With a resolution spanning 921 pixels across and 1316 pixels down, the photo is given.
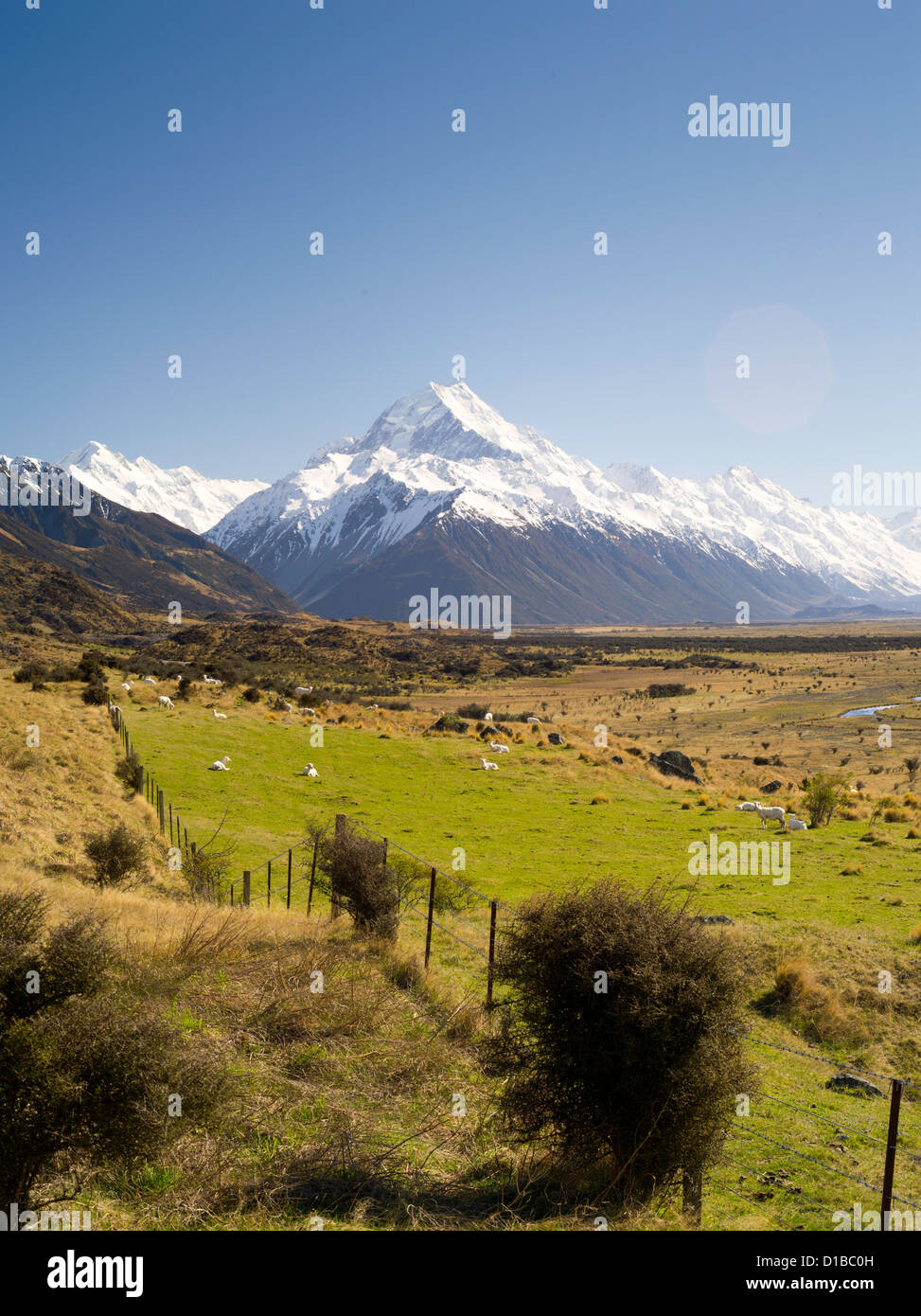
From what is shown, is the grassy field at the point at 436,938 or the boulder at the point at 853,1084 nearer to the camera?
the grassy field at the point at 436,938

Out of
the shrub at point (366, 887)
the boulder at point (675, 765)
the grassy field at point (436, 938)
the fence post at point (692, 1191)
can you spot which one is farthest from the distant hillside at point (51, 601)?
the fence post at point (692, 1191)

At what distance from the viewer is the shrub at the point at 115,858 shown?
1817cm

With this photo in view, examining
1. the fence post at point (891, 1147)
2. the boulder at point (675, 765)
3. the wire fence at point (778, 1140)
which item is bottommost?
the boulder at point (675, 765)

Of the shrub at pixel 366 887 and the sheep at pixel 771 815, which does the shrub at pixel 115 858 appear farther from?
the sheep at pixel 771 815

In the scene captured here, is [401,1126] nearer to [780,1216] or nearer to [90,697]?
[780,1216]

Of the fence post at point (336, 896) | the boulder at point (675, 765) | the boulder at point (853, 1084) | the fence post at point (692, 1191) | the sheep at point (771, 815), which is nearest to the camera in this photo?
the fence post at point (692, 1191)

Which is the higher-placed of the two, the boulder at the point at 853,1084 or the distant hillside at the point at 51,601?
the distant hillside at the point at 51,601

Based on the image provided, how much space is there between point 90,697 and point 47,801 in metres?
20.3

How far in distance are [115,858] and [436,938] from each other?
765 cm

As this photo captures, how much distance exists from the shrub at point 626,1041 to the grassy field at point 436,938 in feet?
2.17

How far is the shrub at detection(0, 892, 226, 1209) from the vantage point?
19.5 ft

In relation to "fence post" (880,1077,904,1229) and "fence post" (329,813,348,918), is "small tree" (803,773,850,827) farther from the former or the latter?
"fence post" (880,1077,904,1229)

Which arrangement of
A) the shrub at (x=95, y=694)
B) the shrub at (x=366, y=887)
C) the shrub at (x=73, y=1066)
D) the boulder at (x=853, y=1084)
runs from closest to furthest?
the shrub at (x=73, y=1066) → the boulder at (x=853, y=1084) → the shrub at (x=366, y=887) → the shrub at (x=95, y=694)
